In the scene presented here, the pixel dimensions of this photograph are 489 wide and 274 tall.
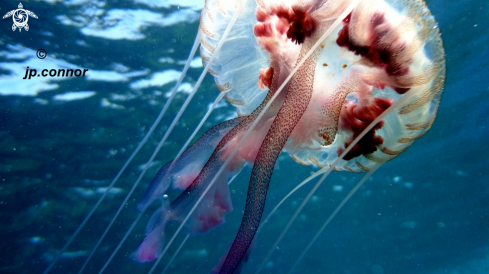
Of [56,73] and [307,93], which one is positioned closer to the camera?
[307,93]

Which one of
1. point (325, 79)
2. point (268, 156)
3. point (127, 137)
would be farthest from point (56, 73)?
point (325, 79)

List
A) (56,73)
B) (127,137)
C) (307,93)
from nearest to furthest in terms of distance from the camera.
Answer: (307,93), (56,73), (127,137)

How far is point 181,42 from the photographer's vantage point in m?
6.26

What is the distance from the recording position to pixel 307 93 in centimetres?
178

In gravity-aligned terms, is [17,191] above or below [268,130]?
below

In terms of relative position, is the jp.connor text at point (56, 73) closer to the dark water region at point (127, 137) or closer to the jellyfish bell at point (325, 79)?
the dark water region at point (127, 137)

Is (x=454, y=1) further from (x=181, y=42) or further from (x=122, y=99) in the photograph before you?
(x=122, y=99)

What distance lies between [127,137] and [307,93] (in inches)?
301

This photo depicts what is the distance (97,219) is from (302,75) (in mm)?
11334

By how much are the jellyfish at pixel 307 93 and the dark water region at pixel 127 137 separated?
0.62 metres

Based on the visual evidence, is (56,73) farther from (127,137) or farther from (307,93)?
(307,93)

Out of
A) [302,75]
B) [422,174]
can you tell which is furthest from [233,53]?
[422,174]

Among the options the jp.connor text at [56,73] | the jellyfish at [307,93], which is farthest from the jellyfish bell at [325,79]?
the jp.connor text at [56,73]

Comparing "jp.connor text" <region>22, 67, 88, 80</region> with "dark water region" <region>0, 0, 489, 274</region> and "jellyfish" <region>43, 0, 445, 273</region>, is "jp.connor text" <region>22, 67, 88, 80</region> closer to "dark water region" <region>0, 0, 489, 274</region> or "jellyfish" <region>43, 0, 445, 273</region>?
"dark water region" <region>0, 0, 489, 274</region>
